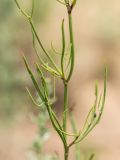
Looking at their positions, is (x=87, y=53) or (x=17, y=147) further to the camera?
(x=87, y=53)

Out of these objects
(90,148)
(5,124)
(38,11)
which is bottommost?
(90,148)

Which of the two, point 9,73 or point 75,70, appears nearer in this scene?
point 9,73

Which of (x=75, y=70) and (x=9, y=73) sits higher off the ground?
(x=9, y=73)

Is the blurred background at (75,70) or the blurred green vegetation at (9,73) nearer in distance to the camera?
the blurred green vegetation at (9,73)

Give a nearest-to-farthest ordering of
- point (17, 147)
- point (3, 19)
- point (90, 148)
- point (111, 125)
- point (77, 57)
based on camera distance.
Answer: point (3, 19) < point (17, 147) < point (90, 148) < point (111, 125) < point (77, 57)

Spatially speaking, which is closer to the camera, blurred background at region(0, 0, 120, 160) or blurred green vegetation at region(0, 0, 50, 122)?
blurred green vegetation at region(0, 0, 50, 122)

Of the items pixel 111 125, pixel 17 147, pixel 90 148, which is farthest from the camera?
pixel 111 125

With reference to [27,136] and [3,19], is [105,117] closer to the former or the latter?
[27,136]

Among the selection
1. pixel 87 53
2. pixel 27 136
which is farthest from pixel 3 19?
pixel 87 53
